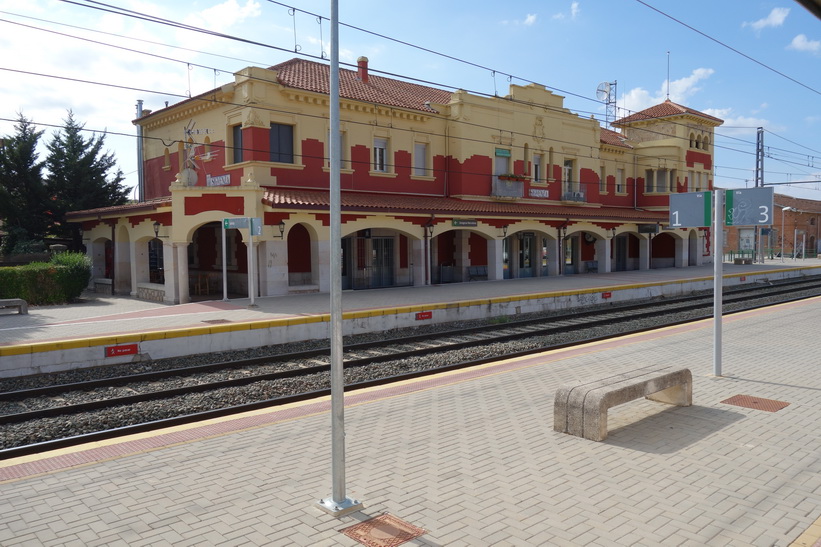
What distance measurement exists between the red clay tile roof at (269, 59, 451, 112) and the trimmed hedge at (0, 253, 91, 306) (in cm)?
1002

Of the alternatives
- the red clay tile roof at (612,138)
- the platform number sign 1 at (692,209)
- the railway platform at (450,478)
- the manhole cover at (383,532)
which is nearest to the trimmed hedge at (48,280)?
the railway platform at (450,478)

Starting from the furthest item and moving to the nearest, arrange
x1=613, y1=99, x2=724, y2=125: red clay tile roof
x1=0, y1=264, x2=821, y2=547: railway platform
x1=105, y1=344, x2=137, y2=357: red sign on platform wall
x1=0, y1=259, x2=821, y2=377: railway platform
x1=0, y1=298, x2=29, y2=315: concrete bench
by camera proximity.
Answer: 1. x1=613, y1=99, x2=724, y2=125: red clay tile roof
2. x1=0, y1=298, x2=29, y2=315: concrete bench
3. x1=105, y1=344, x2=137, y2=357: red sign on platform wall
4. x1=0, y1=259, x2=821, y2=377: railway platform
5. x1=0, y1=264, x2=821, y2=547: railway platform

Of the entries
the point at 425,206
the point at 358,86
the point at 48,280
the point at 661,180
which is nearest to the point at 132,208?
the point at 48,280

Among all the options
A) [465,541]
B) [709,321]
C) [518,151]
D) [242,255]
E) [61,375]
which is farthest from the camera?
[518,151]

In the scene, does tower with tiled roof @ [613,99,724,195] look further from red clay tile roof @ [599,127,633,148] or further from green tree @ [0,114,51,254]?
green tree @ [0,114,51,254]

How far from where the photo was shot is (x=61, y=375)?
11.0 meters

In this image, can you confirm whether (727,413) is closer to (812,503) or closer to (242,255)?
(812,503)

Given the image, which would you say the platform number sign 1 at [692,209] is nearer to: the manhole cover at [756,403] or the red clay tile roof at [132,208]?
the manhole cover at [756,403]

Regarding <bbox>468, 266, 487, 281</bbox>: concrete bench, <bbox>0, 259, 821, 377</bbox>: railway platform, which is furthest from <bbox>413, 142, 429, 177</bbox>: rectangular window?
<bbox>0, 259, 821, 377</bbox>: railway platform

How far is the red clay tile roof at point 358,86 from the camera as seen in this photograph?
23.3 m

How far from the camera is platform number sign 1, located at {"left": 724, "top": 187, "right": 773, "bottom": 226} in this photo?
328 inches

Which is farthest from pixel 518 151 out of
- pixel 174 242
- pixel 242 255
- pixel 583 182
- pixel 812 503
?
pixel 812 503

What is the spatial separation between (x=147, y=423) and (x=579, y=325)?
39.8ft

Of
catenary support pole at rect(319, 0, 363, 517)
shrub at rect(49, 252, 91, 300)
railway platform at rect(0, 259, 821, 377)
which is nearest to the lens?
catenary support pole at rect(319, 0, 363, 517)
